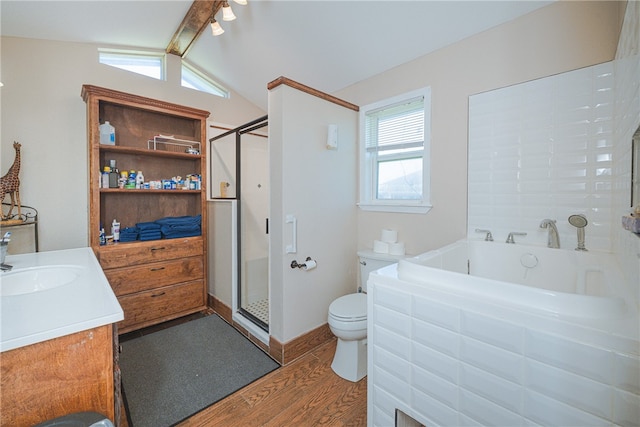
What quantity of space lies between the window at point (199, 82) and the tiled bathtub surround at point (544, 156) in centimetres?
287

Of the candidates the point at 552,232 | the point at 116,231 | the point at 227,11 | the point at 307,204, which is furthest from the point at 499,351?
the point at 116,231

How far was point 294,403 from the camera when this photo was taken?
157 cm

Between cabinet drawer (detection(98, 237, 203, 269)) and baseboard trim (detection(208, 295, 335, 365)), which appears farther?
cabinet drawer (detection(98, 237, 203, 269))

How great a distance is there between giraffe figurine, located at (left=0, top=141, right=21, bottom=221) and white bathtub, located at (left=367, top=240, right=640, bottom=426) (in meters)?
2.80

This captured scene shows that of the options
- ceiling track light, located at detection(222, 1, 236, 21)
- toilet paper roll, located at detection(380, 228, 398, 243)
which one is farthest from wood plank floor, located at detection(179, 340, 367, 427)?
ceiling track light, located at detection(222, 1, 236, 21)

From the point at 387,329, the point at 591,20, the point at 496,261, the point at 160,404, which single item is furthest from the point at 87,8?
the point at 496,261

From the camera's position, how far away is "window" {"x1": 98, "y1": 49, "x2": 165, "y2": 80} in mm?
2678

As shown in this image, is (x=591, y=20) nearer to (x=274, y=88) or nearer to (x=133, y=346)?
(x=274, y=88)

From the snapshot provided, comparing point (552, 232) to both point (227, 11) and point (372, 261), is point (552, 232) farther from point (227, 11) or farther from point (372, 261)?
point (227, 11)

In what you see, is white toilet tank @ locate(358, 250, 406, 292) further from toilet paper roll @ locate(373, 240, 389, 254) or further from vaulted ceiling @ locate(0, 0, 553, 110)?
vaulted ceiling @ locate(0, 0, 553, 110)

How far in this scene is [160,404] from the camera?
1.55 meters

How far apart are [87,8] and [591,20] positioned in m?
3.39

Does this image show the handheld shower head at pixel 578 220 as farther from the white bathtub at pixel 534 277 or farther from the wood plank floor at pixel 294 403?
the wood plank floor at pixel 294 403

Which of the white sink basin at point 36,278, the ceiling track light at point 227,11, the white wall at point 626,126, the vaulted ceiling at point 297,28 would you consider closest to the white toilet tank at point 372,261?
the white wall at point 626,126
